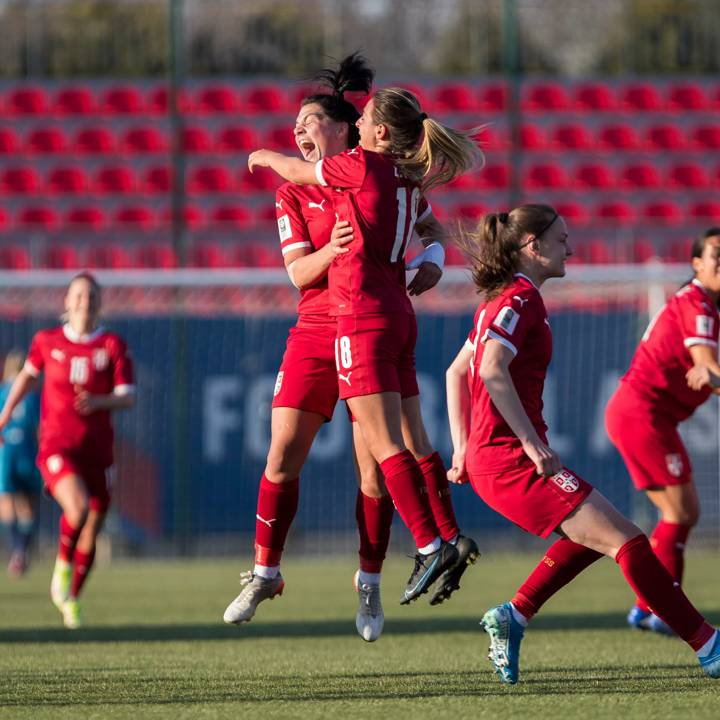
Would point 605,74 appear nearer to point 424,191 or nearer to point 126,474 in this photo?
point 126,474

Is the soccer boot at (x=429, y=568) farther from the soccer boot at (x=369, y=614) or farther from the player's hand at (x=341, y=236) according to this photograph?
the player's hand at (x=341, y=236)

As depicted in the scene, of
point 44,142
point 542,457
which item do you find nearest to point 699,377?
point 542,457

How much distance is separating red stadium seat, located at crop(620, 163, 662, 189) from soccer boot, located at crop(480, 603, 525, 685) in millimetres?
13194

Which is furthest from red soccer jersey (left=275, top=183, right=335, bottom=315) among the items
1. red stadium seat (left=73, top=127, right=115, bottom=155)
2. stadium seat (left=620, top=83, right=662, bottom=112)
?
stadium seat (left=620, top=83, right=662, bottom=112)

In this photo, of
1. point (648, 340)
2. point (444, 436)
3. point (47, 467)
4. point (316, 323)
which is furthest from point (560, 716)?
point (444, 436)

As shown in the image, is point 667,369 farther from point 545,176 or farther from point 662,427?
point 545,176

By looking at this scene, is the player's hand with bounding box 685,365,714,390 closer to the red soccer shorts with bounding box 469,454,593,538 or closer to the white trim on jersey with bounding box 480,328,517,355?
the red soccer shorts with bounding box 469,454,593,538

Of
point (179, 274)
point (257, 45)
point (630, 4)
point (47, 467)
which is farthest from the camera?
point (630, 4)

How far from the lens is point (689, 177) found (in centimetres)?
1762

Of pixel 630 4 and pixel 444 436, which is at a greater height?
pixel 630 4

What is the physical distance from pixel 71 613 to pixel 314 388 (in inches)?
130

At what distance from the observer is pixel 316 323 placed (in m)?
5.66

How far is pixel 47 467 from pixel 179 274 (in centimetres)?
552

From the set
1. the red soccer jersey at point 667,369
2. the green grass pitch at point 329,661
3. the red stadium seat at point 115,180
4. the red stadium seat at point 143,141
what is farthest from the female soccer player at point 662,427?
the red stadium seat at point 143,141
